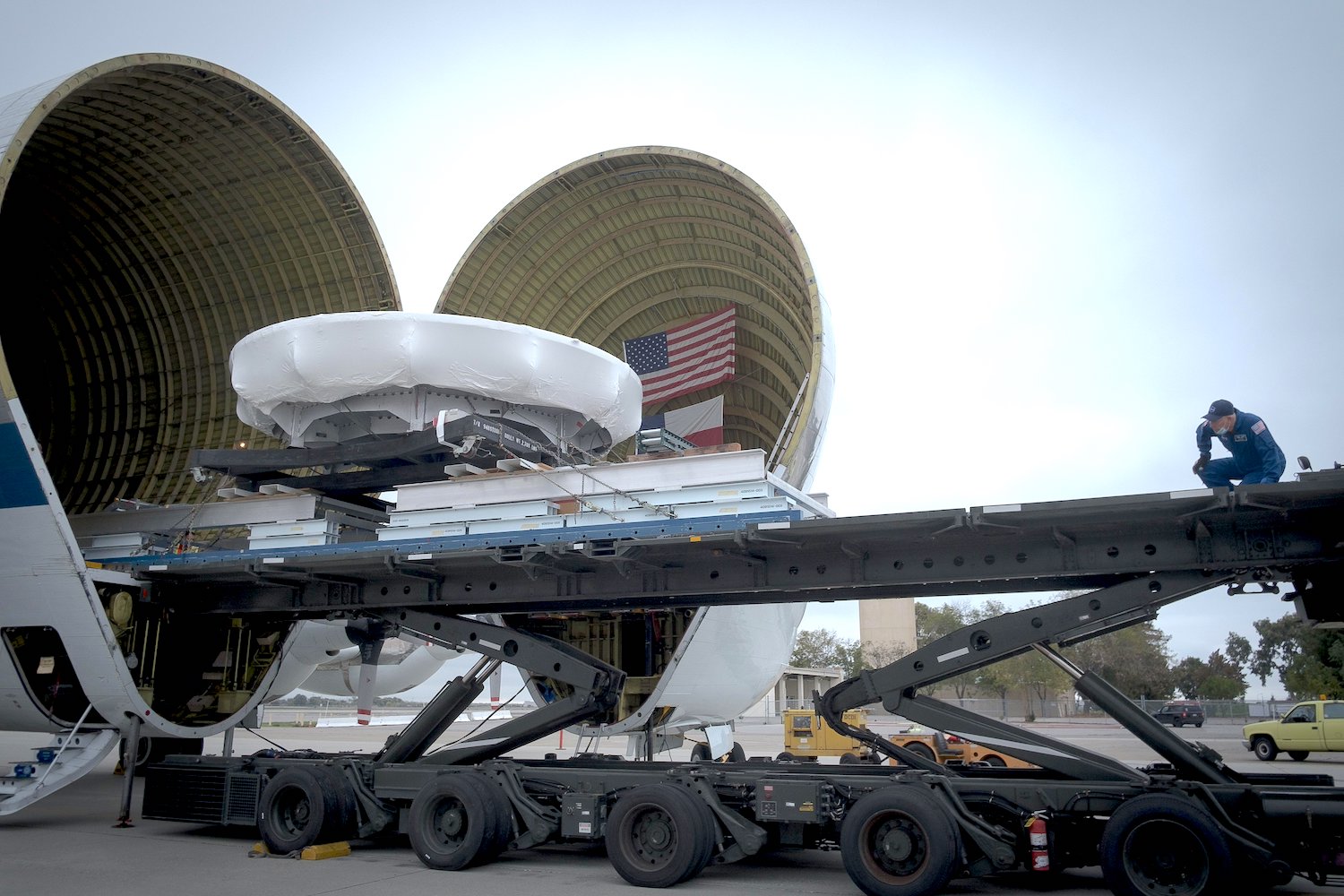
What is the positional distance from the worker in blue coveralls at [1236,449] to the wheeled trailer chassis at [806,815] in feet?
8.34

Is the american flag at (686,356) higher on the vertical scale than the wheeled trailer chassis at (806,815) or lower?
higher

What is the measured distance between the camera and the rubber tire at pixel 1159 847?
24.7 feet

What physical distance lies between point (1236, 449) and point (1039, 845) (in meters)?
3.74

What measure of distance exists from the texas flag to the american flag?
0.48 metres

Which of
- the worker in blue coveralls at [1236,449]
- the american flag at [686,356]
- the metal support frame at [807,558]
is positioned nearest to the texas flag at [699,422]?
the american flag at [686,356]

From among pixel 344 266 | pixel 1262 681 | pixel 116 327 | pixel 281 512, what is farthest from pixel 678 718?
pixel 1262 681

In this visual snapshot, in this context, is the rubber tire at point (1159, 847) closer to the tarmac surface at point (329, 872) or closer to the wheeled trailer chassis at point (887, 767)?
the wheeled trailer chassis at point (887, 767)

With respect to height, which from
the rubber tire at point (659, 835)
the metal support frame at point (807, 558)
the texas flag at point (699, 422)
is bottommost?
the rubber tire at point (659, 835)

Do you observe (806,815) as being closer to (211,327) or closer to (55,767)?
(55,767)

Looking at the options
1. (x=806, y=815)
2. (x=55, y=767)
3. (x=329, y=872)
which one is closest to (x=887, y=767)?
(x=806, y=815)

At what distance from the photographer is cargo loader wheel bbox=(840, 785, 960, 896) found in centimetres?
791

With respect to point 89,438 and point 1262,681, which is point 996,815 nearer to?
point 89,438

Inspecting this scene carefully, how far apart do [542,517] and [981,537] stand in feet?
15.6

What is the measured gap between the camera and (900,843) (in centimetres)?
816
